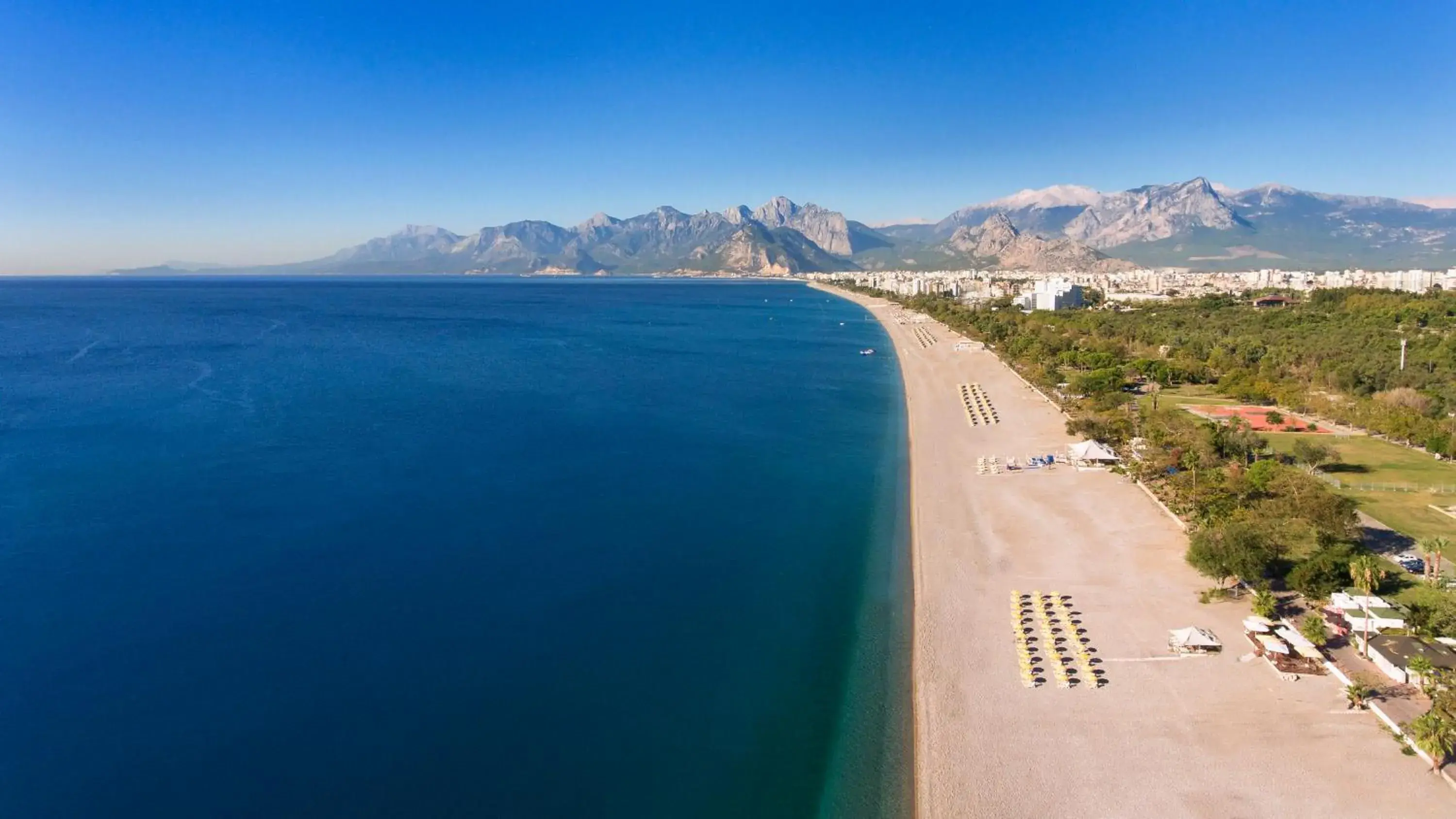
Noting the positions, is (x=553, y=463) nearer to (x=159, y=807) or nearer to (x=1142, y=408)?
(x=159, y=807)

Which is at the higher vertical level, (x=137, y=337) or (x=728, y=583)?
(x=137, y=337)

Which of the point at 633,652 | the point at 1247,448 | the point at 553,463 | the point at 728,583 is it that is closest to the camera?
the point at 633,652

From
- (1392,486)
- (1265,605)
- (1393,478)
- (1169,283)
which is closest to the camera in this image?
(1265,605)

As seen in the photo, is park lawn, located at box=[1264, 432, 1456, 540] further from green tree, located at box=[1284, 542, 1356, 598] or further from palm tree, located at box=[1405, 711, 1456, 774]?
palm tree, located at box=[1405, 711, 1456, 774]

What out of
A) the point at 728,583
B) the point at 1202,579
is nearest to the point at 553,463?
the point at 728,583

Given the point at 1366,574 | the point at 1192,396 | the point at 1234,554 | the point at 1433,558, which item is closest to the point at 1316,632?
the point at 1366,574

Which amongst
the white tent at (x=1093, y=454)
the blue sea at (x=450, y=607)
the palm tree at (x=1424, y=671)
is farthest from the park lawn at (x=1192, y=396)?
the palm tree at (x=1424, y=671)

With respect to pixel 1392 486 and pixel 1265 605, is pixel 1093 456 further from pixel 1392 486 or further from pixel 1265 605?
pixel 1265 605
